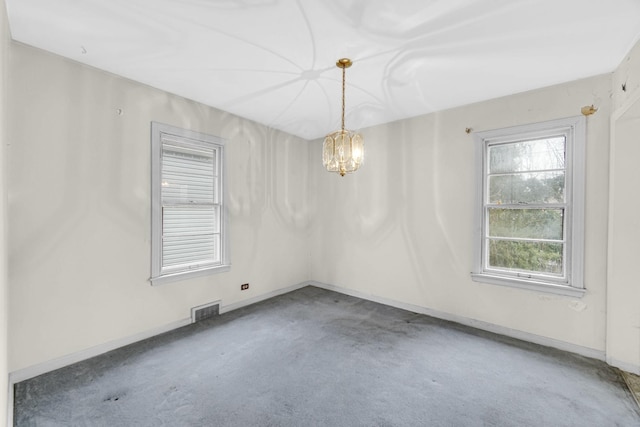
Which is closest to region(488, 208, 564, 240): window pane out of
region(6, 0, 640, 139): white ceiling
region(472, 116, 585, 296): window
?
region(472, 116, 585, 296): window

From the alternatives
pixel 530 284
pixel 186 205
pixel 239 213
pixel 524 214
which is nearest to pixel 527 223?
pixel 524 214

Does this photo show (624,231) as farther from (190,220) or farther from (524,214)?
(190,220)

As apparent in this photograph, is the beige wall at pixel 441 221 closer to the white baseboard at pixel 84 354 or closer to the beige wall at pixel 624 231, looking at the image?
the beige wall at pixel 624 231

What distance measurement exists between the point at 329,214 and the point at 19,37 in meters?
3.67

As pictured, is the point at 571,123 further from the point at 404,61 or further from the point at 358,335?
the point at 358,335

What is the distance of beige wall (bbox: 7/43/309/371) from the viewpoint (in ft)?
7.02

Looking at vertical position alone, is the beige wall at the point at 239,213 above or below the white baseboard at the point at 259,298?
above

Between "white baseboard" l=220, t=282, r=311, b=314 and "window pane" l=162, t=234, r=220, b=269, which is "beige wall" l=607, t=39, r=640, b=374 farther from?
"window pane" l=162, t=234, r=220, b=269

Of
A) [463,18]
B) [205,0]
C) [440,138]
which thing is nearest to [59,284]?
[205,0]

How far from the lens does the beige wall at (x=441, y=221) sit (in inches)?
100

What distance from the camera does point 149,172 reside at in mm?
2848

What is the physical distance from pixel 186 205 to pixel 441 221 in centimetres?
302

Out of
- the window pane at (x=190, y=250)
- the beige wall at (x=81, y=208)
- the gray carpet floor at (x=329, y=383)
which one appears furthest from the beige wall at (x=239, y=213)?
the gray carpet floor at (x=329, y=383)

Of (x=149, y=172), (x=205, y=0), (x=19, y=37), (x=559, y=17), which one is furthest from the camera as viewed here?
(x=149, y=172)
